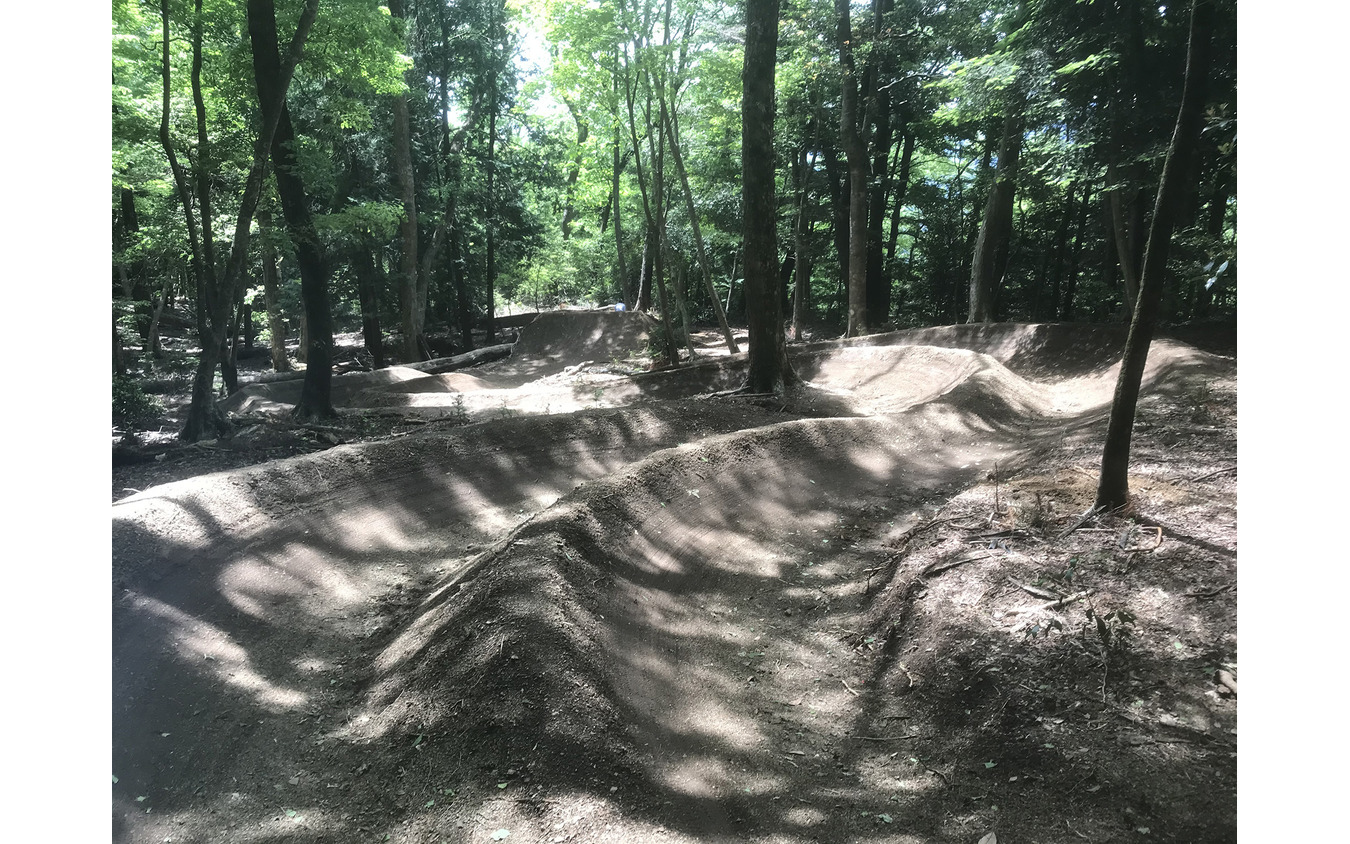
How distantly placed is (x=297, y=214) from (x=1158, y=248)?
35.9ft

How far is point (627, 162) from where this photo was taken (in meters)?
24.9

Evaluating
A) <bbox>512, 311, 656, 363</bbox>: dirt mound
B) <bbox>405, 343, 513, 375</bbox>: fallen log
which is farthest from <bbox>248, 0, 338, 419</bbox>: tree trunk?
<bbox>512, 311, 656, 363</bbox>: dirt mound

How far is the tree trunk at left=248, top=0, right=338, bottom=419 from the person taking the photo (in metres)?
9.88

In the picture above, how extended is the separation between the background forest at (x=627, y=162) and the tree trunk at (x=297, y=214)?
5 centimetres

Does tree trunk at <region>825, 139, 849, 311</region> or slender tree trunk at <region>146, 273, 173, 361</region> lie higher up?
tree trunk at <region>825, 139, 849, 311</region>

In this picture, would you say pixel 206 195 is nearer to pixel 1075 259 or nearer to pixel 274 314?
pixel 274 314

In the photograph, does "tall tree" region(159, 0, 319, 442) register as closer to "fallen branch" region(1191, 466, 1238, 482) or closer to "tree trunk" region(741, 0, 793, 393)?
"tree trunk" region(741, 0, 793, 393)

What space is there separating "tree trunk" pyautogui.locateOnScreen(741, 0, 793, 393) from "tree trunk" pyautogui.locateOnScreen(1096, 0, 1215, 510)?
6839 mm

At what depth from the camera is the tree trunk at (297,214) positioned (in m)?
9.88

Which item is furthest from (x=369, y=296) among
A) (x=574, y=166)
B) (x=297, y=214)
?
(x=297, y=214)

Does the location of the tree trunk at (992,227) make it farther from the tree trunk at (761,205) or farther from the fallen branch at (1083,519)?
the fallen branch at (1083,519)

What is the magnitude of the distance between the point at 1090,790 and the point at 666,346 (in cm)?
1600

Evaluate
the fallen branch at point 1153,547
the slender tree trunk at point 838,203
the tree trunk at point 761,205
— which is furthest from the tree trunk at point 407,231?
the fallen branch at point 1153,547

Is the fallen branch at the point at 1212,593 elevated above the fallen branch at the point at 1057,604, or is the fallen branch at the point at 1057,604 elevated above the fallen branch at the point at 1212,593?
the fallen branch at the point at 1212,593
